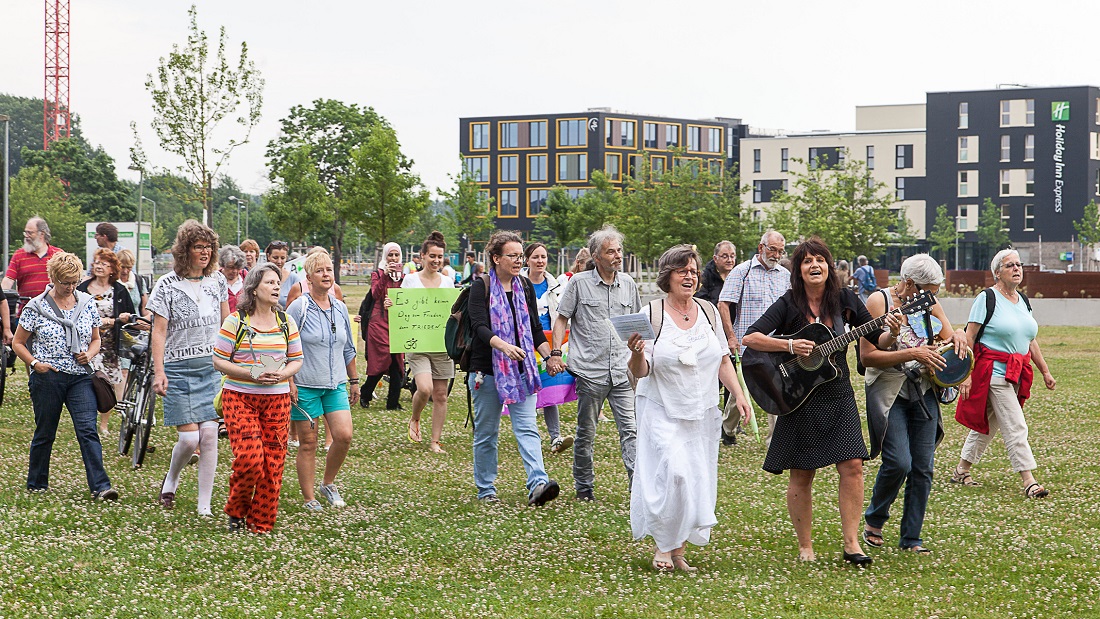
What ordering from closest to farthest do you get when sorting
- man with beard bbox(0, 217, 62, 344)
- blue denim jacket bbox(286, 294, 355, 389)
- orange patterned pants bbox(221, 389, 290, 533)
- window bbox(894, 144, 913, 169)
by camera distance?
orange patterned pants bbox(221, 389, 290, 533)
blue denim jacket bbox(286, 294, 355, 389)
man with beard bbox(0, 217, 62, 344)
window bbox(894, 144, 913, 169)

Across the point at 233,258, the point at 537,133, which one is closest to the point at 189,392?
the point at 233,258

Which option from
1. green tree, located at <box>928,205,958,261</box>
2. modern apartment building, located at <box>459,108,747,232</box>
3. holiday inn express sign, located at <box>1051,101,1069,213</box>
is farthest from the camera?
modern apartment building, located at <box>459,108,747,232</box>

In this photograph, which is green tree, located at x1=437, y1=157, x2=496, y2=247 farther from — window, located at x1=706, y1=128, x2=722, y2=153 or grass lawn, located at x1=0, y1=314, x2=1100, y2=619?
grass lawn, located at x1=0, y1=314, x2=1100, y2=619

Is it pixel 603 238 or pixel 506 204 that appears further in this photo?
pixel 506 204

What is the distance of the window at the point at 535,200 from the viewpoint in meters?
115

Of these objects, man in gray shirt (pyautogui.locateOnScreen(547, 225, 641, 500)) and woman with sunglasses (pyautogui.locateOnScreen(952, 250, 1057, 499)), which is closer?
man in gray shirt (pyautogui.locateOnScreen(547, 225, 641, 500))

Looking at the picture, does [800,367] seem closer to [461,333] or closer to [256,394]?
[461,333]

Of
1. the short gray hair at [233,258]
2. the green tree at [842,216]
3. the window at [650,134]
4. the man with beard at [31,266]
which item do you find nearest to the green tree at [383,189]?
the green tree at [842,216]

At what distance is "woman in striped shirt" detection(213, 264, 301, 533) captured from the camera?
8.05m

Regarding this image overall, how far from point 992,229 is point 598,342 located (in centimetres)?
9327

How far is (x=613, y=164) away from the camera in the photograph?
112188 mm

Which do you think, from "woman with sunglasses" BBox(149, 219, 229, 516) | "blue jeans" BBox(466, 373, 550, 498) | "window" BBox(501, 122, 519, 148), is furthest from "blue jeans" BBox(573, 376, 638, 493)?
"window" BBox(501, 122, 519, 148)

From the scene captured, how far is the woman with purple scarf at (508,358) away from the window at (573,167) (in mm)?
103876

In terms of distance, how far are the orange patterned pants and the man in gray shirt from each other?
225cm
